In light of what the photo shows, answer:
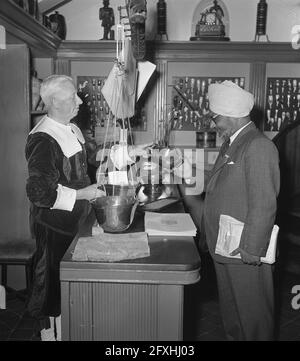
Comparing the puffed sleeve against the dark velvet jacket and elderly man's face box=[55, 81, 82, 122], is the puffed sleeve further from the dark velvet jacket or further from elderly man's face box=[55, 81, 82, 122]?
elderly man's face box=[55, 81, 82, 122]

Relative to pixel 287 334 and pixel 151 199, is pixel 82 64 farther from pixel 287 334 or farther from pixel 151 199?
pixel 287 334

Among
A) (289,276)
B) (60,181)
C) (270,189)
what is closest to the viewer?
(270,189)

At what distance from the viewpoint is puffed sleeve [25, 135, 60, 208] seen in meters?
2.36

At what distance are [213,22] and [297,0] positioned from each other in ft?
3.81


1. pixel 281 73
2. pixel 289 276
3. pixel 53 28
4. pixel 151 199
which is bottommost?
pixel 289 276

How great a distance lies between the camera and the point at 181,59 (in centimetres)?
570

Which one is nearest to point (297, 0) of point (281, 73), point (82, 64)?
point (281, 73)

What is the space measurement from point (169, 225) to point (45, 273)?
0.86 meters

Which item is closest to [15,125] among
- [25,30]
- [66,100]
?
[25,30]

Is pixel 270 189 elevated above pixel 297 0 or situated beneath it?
situated beneath

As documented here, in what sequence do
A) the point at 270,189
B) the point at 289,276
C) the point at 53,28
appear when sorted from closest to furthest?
1. the point at 270,189
2. the point at 289,276
3. the point at 53,28

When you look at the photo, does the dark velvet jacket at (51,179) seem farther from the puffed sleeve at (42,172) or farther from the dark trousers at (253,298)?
the dark trousers at (253,298)

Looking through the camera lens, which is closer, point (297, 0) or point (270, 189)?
point (270, 189)

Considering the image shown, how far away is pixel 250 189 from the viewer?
2381mm
